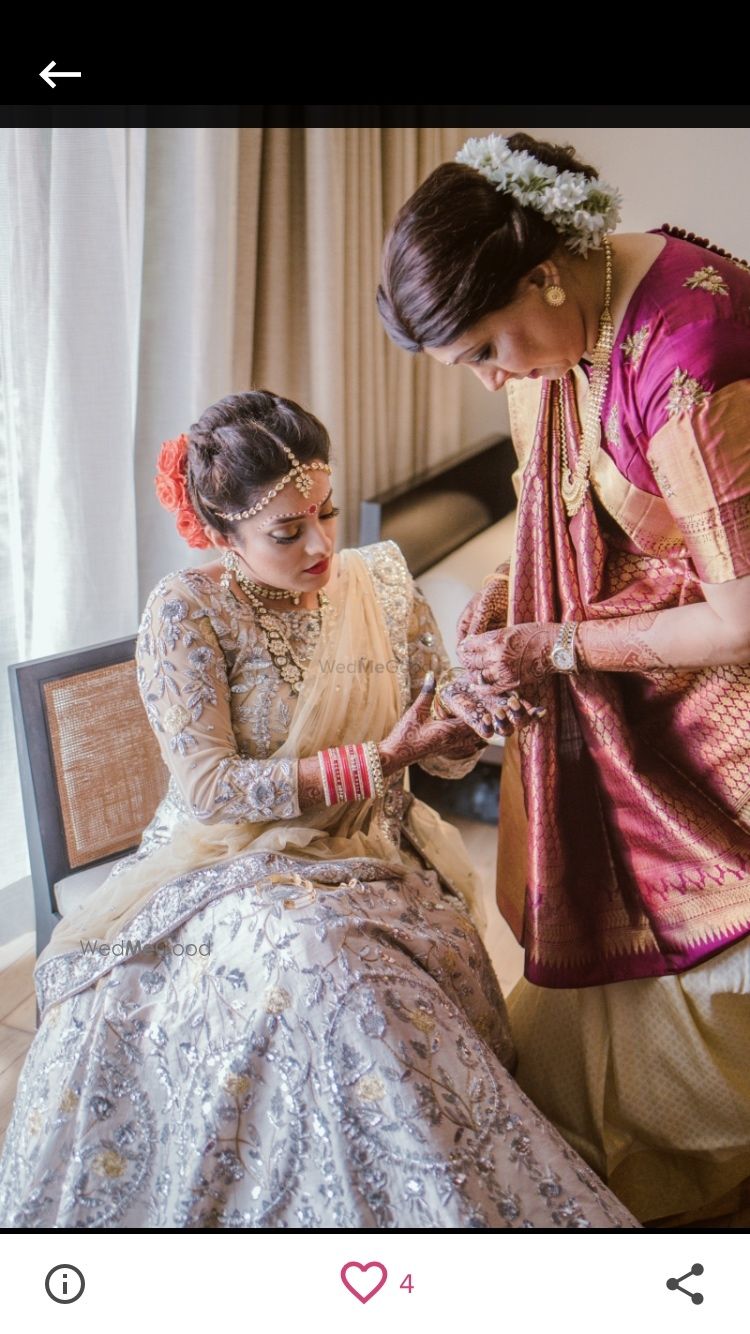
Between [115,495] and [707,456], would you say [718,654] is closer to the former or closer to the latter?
[707,456]

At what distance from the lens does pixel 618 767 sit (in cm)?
107

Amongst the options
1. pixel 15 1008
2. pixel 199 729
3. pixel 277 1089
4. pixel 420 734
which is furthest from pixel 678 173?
pixel 15 1008

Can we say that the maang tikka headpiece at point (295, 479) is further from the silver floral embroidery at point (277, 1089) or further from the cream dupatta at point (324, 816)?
the silver floral embroidery at point (277, 1089)

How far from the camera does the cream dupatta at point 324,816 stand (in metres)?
1.09

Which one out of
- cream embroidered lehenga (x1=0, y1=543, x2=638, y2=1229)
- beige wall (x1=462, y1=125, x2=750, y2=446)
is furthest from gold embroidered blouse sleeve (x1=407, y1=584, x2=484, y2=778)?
beige wall (x1=462, y1=125, x2=750, y2=446)

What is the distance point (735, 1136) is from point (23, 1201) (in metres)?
0.72

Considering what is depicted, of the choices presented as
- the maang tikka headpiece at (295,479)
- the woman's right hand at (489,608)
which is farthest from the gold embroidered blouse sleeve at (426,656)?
the maang tikka headpiece at (295,479)

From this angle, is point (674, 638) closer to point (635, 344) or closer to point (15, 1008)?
point (635, 344)

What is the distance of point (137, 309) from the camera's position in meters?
1.27

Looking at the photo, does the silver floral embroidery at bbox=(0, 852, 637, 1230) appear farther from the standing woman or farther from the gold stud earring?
the gold stud earring

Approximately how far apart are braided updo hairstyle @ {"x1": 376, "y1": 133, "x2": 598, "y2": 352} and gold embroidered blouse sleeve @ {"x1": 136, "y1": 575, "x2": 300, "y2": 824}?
0.40 meters

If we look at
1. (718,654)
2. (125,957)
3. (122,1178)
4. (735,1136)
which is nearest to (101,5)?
(718,654)

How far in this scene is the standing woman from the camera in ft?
2.77
